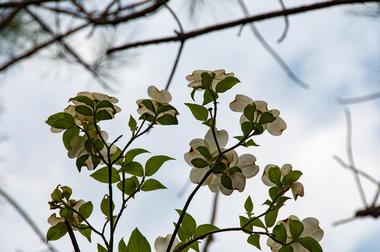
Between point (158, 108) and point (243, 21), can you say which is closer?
point (158, 108)

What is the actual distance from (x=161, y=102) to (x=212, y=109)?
0.11 ft

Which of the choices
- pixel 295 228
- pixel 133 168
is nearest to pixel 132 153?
pixel 133 168

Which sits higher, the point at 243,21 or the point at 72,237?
the point at 243,21

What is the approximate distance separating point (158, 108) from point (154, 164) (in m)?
0.04

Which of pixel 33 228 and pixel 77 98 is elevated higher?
pixel 33 228

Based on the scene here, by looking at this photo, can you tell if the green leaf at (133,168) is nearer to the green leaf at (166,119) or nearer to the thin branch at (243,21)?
the green leaf at (166,119)

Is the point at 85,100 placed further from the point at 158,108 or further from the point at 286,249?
the point at 286,249

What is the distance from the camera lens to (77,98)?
40cm

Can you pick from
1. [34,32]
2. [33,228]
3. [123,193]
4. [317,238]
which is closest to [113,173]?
[123,193]

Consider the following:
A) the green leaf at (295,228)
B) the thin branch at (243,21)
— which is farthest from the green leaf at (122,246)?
the thin branch at (243,21)

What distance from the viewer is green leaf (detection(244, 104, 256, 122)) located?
1.28 ft

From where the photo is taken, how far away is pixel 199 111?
0.40 meters

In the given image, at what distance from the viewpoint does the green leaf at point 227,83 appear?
395 mm

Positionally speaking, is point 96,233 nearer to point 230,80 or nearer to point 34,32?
point 230,80
